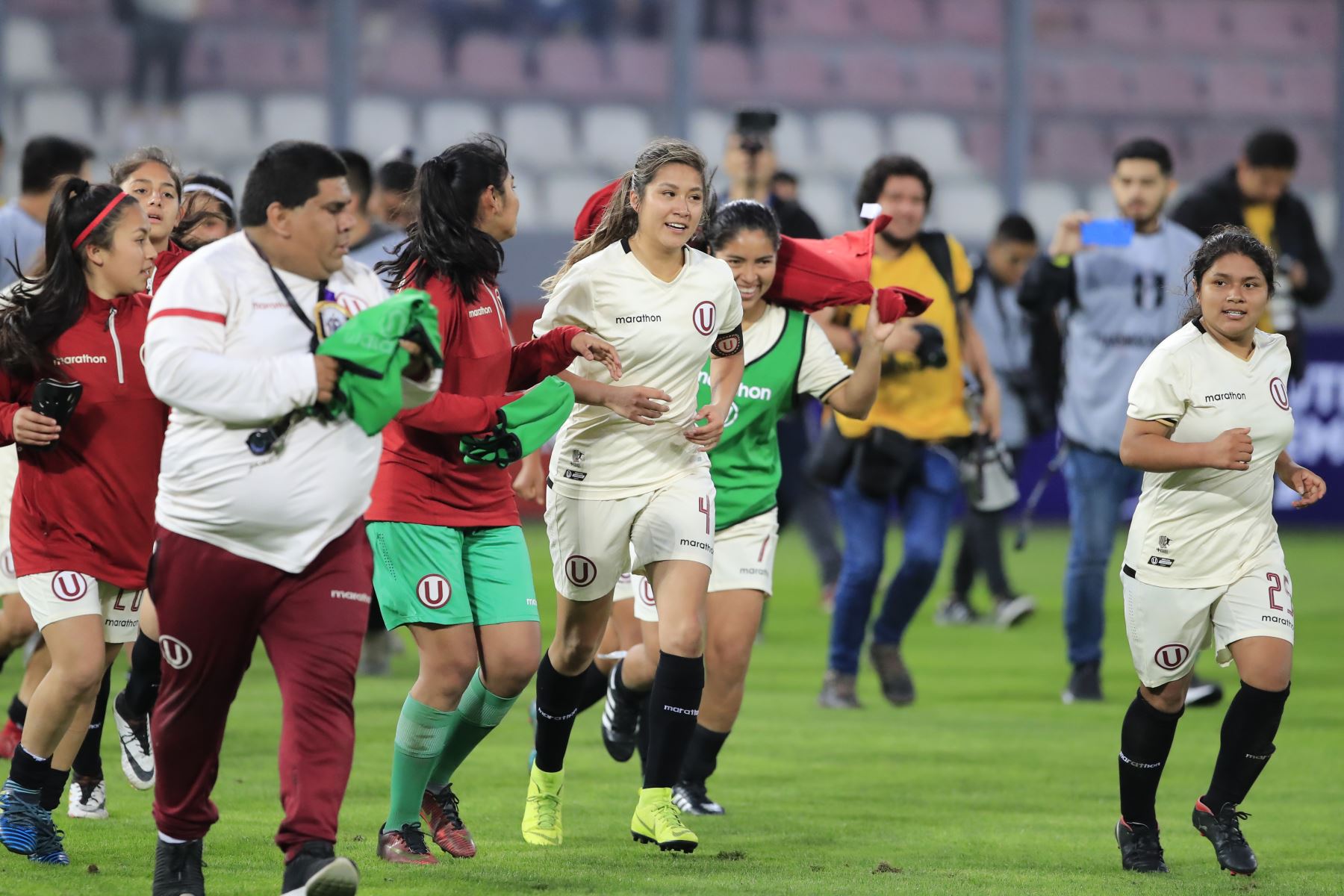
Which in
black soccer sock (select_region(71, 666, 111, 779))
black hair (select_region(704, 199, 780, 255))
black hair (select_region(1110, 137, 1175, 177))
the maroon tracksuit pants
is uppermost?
black hair (select_region(1110, 137, 1175, 177))

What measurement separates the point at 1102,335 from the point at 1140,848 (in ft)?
13.1

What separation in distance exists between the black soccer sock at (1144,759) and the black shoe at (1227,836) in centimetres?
14

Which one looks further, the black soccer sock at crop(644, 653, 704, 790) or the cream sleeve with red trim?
the black soccer sock at crop(644, 653, 704, 790)

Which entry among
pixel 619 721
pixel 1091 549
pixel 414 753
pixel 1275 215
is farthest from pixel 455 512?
pixel 1275 215

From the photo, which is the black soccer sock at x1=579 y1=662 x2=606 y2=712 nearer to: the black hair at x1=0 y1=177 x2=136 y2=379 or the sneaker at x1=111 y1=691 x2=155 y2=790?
the sneaker at x1=111 y1=691 x2=155 y2=790

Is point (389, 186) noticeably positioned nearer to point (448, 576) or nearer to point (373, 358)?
point (448, 576)

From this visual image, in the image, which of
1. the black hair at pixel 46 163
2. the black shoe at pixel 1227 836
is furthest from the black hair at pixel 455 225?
the black hair at pixel 46 163

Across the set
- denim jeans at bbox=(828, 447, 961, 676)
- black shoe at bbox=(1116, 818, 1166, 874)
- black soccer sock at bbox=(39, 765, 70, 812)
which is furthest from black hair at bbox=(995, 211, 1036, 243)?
black soccer sock at bbox=(39, 765, 70, 812)

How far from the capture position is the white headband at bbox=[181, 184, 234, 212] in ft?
23.2

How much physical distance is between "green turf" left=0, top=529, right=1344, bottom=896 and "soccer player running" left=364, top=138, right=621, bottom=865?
0.44 metres

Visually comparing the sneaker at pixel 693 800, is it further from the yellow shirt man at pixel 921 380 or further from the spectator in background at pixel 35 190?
the spectator in background at pixel 35 190

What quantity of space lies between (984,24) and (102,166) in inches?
387

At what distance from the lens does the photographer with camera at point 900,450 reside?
870cm

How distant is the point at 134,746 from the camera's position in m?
6.34
